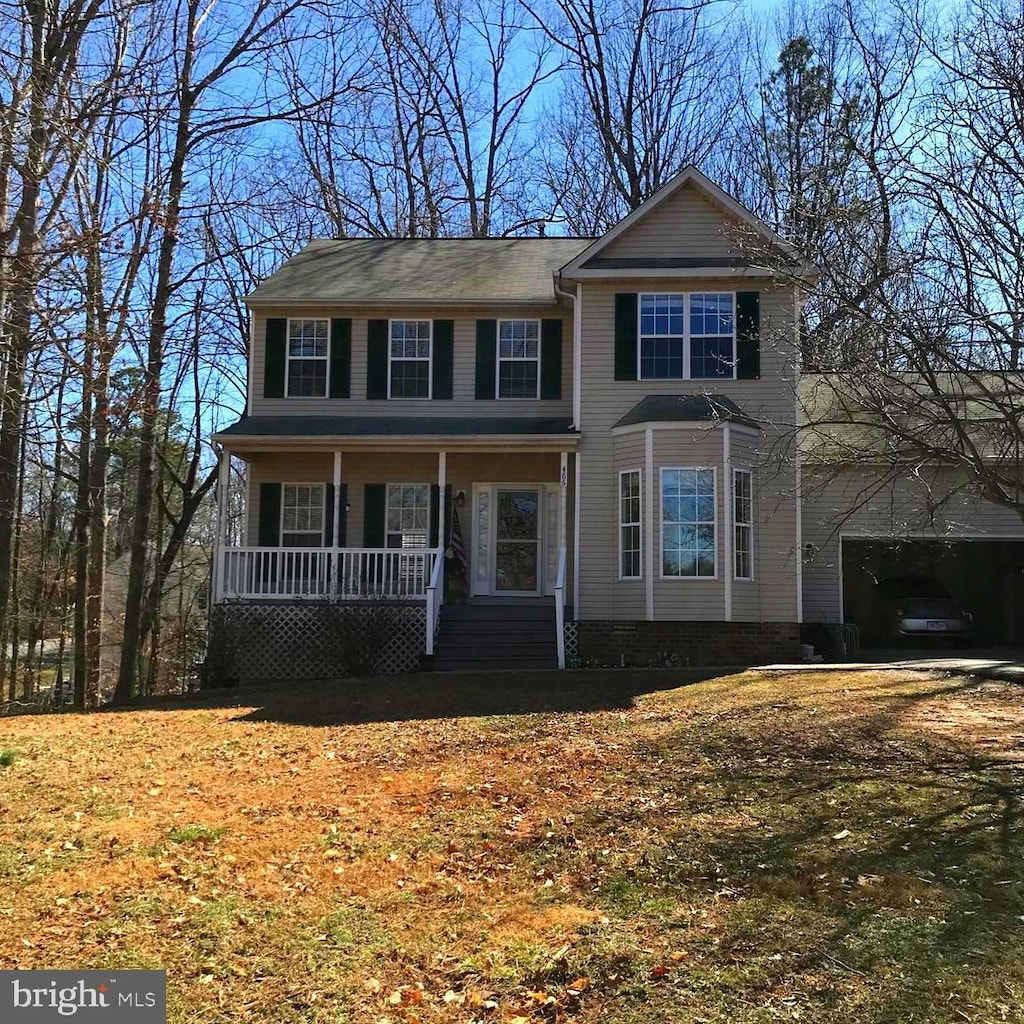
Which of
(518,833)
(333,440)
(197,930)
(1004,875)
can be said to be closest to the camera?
(197,930)

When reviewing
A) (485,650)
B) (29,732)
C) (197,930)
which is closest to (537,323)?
(485,650)

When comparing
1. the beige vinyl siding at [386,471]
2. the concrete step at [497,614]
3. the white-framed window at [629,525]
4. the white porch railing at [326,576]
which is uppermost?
the beige vinyl siding at [386,471]

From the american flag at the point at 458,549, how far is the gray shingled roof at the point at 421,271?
410 centimetres

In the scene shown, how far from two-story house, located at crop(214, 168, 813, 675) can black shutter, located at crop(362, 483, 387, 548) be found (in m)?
0.03

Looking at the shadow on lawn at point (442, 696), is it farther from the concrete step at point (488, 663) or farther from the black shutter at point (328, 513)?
the black shutter at point (328, 513)

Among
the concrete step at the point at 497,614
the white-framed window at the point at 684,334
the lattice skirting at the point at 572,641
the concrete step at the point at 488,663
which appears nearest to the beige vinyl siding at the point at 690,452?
the white-framed window at the point at 684,334

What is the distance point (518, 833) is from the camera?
598 cm

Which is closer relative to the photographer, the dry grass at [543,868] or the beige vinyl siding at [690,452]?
the dry grass at [543,868]

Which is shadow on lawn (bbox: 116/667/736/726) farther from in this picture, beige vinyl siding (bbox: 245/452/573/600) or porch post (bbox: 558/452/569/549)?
beige vinyl siding (bbox: 245/452/573/600)

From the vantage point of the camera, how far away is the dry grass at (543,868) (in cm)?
389

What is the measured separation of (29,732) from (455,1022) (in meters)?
7.73

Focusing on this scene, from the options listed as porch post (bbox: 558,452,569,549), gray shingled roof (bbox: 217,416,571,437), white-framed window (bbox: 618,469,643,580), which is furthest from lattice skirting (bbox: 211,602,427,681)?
white-framed window (bbox: 618,469,643,580)

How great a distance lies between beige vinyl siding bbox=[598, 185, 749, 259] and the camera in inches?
605

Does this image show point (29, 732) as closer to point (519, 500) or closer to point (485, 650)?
point (485, 650)
